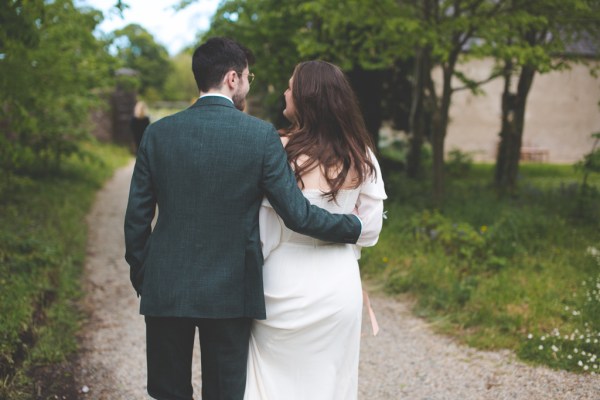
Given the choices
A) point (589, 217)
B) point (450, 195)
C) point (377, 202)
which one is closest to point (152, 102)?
point (450, 195)

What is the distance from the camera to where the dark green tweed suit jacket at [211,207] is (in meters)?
2.29

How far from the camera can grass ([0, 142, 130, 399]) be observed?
413 centimetres

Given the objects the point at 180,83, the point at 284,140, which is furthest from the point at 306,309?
the point at 180,83

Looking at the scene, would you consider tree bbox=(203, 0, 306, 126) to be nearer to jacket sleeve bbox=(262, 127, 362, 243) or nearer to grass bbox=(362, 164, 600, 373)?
grass bbox=(362, 164, 600, 373)

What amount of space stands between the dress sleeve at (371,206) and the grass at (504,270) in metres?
2.38

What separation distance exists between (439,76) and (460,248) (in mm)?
14593

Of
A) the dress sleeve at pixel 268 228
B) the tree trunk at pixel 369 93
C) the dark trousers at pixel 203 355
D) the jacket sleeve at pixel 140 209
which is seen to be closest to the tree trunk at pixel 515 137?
the tree trunk at pixel 369 93

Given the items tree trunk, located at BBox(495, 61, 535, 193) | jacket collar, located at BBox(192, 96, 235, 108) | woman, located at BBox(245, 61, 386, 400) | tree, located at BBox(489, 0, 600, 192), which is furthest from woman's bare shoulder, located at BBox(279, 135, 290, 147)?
tree trunk, located at BBox(495, 61, 535, 193)

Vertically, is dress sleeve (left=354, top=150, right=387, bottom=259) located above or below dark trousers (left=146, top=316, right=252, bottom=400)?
above

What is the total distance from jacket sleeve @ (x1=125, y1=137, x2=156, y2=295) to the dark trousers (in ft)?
1.01

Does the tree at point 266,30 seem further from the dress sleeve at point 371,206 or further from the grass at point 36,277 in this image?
the dress sleeve at point 371,206

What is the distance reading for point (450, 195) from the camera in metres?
9.63

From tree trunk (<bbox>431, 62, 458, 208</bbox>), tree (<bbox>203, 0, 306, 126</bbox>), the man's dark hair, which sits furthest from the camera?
tree (<bbox>203, 0, 306, 126</bbox>)

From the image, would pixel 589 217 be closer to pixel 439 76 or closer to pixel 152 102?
pixel 439 76
